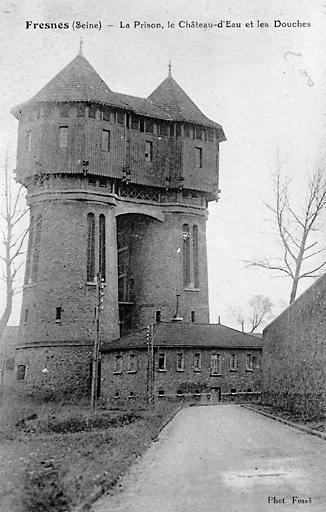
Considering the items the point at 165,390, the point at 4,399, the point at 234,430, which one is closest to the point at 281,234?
the point at 165,390

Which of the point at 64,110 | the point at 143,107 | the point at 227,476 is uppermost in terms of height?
the point at 143,107

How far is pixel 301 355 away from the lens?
20031mm

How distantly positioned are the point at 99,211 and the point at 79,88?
7.39m

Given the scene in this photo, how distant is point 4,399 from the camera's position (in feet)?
126

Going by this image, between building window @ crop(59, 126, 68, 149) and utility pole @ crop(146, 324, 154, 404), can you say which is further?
building window @ crop(59, 126, 68, 149)

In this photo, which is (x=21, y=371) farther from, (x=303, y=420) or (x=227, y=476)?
(x=227, y=476)

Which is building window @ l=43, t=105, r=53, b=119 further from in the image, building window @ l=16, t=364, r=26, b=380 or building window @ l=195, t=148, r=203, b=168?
building window @ l=16, t=364, r=26, b=380

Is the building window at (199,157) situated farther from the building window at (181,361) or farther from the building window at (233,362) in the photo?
the building window at (181,361)

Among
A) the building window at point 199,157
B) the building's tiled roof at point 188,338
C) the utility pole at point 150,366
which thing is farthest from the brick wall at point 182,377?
the building window at point 199,157

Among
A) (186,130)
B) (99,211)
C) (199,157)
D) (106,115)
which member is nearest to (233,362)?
(99,211)

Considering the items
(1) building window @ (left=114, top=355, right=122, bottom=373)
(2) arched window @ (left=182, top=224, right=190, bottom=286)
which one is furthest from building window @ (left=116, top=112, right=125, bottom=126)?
(1) building window @ (left=114, top=355, right=122, bottom=373)

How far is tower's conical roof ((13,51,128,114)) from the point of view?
3931 centimetres

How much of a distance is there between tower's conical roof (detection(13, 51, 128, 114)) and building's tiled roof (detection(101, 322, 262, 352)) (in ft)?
45.3

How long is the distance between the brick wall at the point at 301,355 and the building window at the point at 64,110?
19.7m
